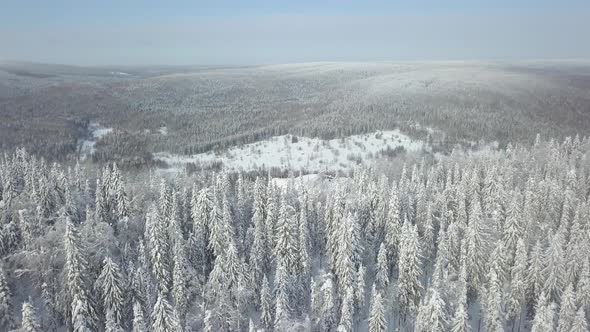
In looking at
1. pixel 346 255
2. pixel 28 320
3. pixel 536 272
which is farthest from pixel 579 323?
pixel 28 320

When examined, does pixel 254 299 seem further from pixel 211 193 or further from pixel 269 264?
pixel 211 193

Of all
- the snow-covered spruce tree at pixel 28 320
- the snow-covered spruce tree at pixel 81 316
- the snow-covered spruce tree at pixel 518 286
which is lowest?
the snow-covered spruce tree at pixel 518 286

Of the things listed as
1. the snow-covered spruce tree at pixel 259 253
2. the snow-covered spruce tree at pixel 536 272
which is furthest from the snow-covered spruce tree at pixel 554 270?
the snow-covered spruce tree at pixel 259 253

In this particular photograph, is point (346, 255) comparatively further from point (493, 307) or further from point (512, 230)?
point (512, 230)

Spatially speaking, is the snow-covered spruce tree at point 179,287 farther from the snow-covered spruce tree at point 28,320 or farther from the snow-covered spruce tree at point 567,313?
the snow-covered spruce tree at point 567,313

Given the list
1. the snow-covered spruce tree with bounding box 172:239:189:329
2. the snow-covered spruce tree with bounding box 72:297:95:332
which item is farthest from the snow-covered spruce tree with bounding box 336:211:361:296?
the snow-covered spruce tree with bounding box 72:297:95:332
